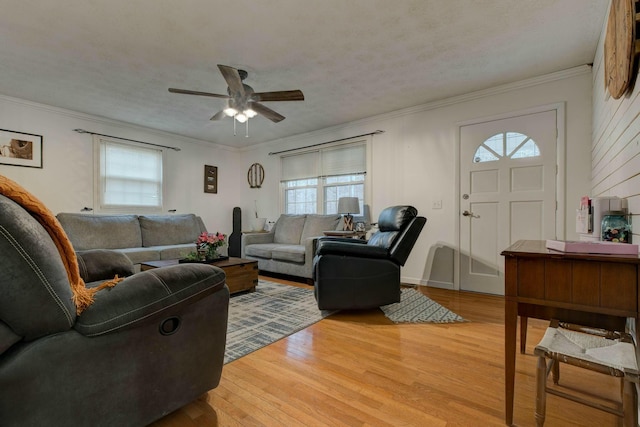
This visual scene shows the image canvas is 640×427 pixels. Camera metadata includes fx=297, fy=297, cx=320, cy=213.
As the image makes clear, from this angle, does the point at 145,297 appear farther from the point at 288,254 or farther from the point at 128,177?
the point at 128,177

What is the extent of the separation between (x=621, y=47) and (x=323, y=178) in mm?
3759

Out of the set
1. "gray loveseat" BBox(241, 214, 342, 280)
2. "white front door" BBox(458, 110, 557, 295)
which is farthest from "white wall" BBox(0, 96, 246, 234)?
"white front door" BBox(458, 110, 557, 295)

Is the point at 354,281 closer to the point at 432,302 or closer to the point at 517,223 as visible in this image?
the point at 432,302

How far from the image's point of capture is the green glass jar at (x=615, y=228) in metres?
1.46

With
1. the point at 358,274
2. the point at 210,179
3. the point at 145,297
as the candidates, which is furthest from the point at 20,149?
the point at 358,274

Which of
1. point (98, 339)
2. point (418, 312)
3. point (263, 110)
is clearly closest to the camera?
point (98, 339)

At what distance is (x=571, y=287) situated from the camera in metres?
1.11

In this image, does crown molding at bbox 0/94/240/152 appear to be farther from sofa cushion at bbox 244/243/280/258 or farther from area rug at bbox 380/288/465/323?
area rug at bbox 380/288/465/323

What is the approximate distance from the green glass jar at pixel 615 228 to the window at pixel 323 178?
9.87ft

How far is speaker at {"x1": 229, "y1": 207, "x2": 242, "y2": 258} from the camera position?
5.51m

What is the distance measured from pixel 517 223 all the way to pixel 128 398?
3.57 metres

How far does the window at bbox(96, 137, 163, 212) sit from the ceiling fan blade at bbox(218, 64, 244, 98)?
9.12 feet

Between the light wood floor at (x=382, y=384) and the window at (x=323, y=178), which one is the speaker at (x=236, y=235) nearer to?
the window at (x=323, y=178)

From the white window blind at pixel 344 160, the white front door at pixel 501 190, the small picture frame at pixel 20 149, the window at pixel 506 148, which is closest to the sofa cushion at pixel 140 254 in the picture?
the small picture frame at pixel 20 149
